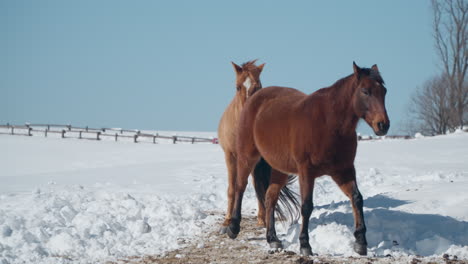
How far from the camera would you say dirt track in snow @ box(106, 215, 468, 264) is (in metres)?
4.52

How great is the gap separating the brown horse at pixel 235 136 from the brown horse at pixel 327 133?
1.23 metres

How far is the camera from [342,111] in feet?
15.2

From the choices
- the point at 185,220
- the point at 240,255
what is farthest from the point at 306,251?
the point at 185,220

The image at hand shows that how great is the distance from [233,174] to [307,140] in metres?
2.74

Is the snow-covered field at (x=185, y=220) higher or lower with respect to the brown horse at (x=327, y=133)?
lower

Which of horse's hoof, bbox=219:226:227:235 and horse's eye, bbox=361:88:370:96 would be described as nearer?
horse's eye, bbox=361:88:370:96

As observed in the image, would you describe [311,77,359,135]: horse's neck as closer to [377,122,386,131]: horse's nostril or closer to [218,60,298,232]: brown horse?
[377,122,386,131]: horse's nostril

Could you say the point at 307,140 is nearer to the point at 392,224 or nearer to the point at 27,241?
the point at 392,224

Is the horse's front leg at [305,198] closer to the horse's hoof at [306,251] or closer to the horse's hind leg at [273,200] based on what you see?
the horse's hoof at [306,251]

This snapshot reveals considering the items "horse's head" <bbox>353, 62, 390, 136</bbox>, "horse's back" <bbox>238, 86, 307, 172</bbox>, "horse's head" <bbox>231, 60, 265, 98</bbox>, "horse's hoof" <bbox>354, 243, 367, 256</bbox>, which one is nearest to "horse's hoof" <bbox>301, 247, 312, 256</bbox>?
"horse's hoof" <bbox>354, 243, 367, 256</bbox>

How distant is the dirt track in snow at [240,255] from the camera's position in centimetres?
452

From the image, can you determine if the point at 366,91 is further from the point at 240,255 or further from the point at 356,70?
the point at 240,255

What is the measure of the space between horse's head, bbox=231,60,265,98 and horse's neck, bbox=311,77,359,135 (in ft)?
6.54

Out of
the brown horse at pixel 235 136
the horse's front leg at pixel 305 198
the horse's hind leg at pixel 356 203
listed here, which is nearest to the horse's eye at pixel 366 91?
the horse's hind leg at pixel 356 203
